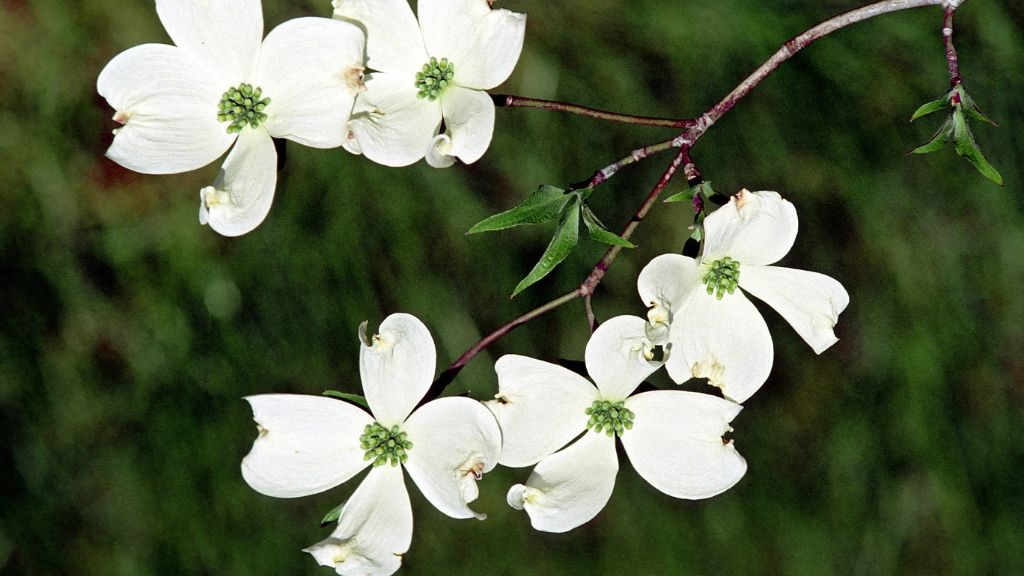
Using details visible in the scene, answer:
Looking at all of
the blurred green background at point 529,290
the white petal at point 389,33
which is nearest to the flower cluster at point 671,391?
the white petal at point 389,33

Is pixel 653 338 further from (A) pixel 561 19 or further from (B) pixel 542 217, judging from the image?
(A) pixel 561 19

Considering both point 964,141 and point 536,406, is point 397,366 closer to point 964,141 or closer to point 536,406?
point 536,406

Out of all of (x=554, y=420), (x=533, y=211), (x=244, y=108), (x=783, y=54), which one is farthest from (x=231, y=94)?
(x=783, y=54)

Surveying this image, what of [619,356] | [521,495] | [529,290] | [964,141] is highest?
[529,290]

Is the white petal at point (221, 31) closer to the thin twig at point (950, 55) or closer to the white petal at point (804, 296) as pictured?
the white petal at point (804, 296)

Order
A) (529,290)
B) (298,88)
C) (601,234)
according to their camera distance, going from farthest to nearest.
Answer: (529,290), (298,88), (601,234)

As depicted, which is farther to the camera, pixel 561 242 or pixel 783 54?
pixel 783 54

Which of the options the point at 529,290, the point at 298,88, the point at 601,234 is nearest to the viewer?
the point at 601,234
